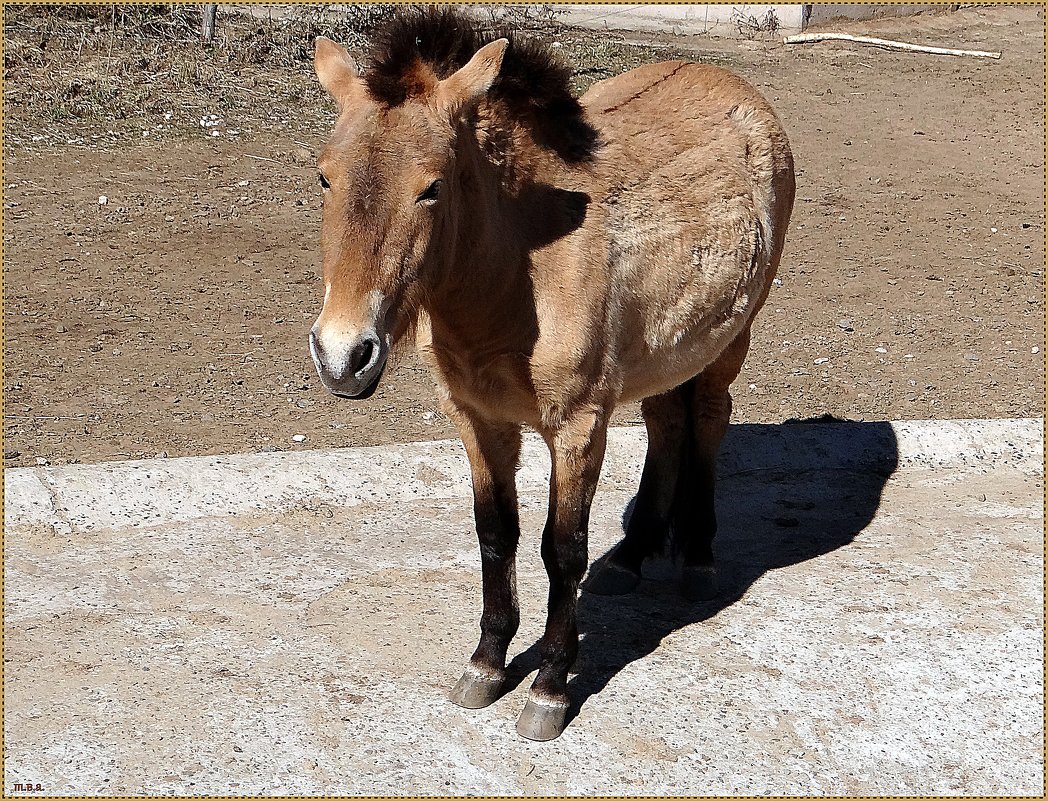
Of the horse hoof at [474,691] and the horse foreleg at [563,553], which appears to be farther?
the horse hoof at [474,691]

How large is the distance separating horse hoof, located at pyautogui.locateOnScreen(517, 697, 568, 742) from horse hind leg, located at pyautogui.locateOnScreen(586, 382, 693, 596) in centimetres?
107

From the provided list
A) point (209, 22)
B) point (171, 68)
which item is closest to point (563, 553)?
point (171, 68)

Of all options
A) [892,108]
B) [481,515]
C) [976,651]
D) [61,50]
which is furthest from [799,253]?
[61,50]

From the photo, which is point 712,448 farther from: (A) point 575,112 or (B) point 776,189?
(A) point 575,112

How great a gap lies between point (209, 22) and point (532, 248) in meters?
8.45

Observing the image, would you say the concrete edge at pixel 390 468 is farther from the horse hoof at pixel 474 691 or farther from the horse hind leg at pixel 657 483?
the horse hoof at pixel 474 691

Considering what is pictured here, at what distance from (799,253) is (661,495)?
4235 mm

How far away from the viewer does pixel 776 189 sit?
485 cm

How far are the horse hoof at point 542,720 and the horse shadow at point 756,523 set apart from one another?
0.40 ft

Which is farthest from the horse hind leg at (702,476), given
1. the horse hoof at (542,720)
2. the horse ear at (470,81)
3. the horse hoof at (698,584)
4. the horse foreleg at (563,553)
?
the horse ear at (470,81)

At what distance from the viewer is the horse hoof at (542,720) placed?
13.1 feet

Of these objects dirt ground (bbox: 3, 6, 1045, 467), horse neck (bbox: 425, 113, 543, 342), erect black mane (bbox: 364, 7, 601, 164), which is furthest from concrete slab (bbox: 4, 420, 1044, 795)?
erect black mane (bbox: 364, 7, 601, 164)

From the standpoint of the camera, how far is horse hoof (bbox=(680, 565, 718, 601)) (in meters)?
4.96

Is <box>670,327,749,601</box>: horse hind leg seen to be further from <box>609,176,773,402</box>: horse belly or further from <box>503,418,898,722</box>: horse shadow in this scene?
<box>609,176,773,402</box>: horse belly
